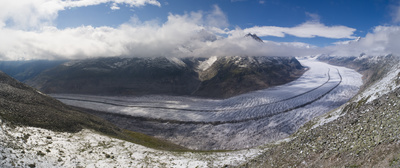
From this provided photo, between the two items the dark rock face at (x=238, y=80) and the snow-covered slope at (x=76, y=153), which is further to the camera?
the dark rock face at (x=238, y=80)

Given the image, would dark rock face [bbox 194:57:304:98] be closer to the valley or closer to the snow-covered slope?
the valley

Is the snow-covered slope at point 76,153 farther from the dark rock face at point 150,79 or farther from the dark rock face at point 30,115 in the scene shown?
the dark rock face at point 150,79

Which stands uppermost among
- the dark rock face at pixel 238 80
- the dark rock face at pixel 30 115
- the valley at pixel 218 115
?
the dark rock face at pixel 238 80

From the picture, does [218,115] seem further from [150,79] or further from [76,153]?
[150,79]

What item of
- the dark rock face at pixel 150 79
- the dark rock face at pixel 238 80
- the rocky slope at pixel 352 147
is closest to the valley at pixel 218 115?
the dark rock face at pixel 238 80

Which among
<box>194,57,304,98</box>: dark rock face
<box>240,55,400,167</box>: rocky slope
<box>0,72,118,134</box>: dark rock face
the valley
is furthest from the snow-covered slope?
<box>194,57,304,98</box>: dark rock face

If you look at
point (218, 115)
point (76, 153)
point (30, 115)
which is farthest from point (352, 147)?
point (218, 115)

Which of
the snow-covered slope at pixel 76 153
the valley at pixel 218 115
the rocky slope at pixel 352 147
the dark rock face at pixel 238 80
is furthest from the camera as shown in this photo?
the dark rock face at pixel 238 80

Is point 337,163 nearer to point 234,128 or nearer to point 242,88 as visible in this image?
point 234,128
